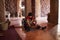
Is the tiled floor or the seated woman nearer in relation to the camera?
the tiled floor

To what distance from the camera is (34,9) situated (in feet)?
31.3

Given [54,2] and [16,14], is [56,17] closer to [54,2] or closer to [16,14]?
[54,2]

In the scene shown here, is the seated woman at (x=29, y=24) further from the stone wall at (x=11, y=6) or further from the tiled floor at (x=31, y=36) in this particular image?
the stone wall at (x=11, y=6)

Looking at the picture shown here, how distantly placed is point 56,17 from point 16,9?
6.45 meters

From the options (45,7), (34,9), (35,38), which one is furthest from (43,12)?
(35,38)

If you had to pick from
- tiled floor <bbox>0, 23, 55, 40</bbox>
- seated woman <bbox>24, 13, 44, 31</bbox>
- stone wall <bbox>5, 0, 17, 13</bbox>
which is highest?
stone wall <bbox>5, 0, 17, 13</bbox>

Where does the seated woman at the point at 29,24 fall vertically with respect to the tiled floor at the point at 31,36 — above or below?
above

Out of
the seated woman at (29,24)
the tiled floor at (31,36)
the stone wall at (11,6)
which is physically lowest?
the tiled floor at (31,36)

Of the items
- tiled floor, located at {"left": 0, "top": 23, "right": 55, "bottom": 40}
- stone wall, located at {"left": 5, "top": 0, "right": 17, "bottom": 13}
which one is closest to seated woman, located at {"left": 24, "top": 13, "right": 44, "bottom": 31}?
tiled floor, located at {"left": 0, "top": 23, "right": 55, "bottom": 40}

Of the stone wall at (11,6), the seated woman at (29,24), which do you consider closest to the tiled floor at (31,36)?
the seated woman at (29,24)

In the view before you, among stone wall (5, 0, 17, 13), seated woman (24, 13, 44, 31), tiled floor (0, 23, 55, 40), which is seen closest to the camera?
tiled floor (0, 23, 55, 40)

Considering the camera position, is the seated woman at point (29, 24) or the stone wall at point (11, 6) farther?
the stone wall at point (11, 6)

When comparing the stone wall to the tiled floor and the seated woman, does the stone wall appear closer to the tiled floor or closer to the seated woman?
the seated woman

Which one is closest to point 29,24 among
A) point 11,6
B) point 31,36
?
point 31,36
